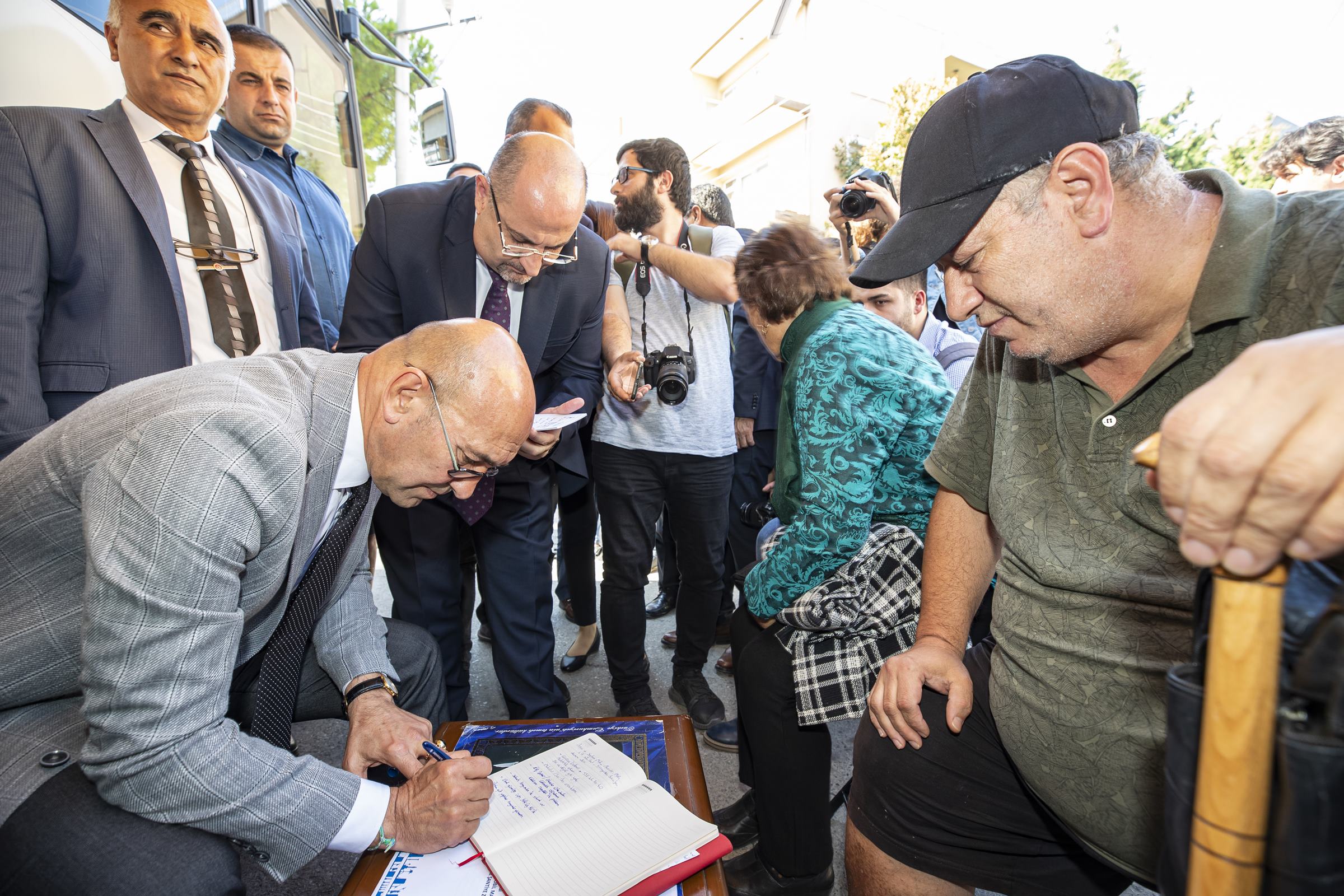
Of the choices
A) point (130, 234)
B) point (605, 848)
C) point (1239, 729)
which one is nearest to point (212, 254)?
point (130, 234)

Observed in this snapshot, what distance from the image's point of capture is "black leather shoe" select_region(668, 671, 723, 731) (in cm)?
240

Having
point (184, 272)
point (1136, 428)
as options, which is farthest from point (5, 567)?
point (1136, 428)

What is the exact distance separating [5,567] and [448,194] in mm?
1421

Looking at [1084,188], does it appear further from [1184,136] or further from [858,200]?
[1184,136]

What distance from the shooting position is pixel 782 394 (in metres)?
1.79

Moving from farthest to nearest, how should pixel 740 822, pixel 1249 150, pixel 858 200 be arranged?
pixel 1249 150, pixel 858 200, pixel 740 822

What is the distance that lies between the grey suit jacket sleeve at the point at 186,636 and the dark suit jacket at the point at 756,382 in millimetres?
2255

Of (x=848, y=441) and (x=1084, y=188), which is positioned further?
(x=848, y=441)

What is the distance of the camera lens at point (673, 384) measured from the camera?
207cm

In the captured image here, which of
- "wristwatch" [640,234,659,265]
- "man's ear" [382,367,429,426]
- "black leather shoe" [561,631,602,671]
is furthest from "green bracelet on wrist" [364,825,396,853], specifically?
"wristwatch" [640,234,659,265]

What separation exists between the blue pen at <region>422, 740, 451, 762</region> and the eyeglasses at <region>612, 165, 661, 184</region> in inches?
79.1

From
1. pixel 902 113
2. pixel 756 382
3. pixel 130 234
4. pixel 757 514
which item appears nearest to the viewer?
pixel 130 234

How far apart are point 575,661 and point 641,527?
2.64 feet

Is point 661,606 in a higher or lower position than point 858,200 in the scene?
lower
